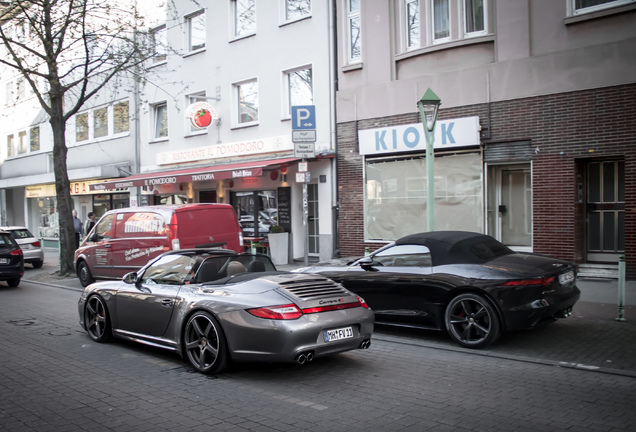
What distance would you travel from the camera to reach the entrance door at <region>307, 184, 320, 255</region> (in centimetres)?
1728

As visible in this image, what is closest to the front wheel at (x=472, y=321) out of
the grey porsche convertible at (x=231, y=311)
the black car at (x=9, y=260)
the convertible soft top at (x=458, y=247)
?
the convertible soft top at (x=458, y=247)

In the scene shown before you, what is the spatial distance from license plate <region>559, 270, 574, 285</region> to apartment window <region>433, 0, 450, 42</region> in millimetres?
8067

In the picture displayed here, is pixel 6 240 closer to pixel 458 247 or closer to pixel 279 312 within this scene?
pixel 279 312

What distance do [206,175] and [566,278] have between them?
12100 millimetres

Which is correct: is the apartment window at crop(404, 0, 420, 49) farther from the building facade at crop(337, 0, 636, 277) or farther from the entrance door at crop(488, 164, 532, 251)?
the entrance door at crop(488, 164, 532, 251)

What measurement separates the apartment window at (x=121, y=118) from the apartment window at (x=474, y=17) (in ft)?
50.9

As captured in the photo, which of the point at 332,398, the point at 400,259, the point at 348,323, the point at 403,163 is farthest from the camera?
the point at 403,163

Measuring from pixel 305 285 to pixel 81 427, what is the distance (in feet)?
8.42

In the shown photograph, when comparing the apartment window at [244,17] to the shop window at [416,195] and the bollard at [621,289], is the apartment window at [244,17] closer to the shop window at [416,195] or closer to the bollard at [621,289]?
the shop window at [416,195]

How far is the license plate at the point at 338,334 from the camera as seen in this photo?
5.69 metres

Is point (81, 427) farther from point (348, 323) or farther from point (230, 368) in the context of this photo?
point (348, 323)

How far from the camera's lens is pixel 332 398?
5180 millimetres

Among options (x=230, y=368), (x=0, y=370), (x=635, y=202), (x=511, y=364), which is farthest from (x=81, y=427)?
(x=635, y=202)

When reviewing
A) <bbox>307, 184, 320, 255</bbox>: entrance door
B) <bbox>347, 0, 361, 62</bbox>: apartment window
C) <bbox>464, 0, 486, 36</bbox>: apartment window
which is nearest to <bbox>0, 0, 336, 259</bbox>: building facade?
<bbox>307, 184, 320, 255</bbox>: entrance door
